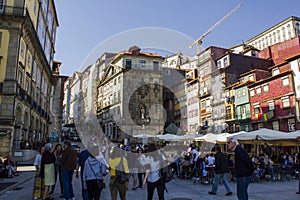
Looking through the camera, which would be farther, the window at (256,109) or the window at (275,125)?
the window at (256,109)

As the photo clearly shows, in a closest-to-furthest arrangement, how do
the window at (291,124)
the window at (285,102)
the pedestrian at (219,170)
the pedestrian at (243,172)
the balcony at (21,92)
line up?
the pedestrian at (243,172), the pedestrian at (219,170), the balcony at (21,92), the window at (291,124), the window at (285,102)

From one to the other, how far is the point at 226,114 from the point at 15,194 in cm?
2984

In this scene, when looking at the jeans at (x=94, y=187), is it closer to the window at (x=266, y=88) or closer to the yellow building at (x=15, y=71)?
the yellow building at (x=15, y=71)

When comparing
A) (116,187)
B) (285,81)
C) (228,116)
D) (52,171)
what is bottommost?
(116,187)

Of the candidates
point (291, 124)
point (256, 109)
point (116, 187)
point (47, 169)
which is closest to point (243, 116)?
point (256, 109)

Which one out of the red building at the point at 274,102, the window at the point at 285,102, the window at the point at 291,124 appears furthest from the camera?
the window at the point at 285,102

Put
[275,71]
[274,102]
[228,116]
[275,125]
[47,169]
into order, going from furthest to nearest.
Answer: [228,116] < [275,71] < [274,102] < [275,125] < [47,169]

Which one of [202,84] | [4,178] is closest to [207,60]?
[202,84]

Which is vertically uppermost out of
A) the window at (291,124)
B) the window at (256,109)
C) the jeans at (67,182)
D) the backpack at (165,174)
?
the window at (256,109)

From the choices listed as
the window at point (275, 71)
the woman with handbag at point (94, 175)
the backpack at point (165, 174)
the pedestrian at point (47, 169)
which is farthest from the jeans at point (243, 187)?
the window at point (275, 71)

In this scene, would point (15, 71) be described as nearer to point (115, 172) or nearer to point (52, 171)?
point (52, 171)

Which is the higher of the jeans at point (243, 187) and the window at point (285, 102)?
the window at point (285, 102)

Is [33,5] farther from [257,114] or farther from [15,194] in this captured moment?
[257,114]

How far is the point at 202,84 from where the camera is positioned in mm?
39500
